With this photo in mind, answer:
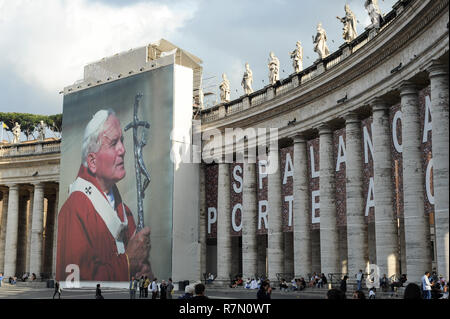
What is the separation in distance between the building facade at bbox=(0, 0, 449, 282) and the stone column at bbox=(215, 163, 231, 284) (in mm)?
99

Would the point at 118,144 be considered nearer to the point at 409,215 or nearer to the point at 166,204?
the point at 166,204

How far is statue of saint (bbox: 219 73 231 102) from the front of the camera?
2344 inches

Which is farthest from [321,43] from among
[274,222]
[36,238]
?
[36,238]

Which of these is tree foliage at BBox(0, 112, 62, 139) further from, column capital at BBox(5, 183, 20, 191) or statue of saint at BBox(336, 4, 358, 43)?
statue of saint at BBox(336, 4, 358, 43)

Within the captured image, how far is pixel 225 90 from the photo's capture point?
59938 millimetres

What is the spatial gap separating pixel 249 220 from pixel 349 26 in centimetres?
2001

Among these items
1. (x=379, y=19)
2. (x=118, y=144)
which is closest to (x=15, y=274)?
(x=118, y=144)

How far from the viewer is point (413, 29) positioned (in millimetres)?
31359

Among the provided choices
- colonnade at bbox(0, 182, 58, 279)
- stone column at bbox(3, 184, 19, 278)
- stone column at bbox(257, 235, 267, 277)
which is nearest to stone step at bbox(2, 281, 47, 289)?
colonnade at bbox(0, 182, 58, 279)

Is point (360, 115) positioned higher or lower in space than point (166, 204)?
higher

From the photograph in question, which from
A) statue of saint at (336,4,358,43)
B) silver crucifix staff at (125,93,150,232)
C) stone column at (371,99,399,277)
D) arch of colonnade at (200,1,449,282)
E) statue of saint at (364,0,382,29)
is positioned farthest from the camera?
silver crucifix staff at (125,93,150,232)

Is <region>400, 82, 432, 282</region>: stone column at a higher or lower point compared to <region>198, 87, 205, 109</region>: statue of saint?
lower

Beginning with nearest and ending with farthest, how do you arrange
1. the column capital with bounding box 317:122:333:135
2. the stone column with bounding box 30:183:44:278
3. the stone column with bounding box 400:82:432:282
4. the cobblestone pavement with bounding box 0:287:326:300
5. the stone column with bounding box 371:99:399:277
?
the stone column with bounding box 400:82:432:282, the stone column with bounding box 371:99:399:277, the cobblestone pavement with bounding box 0:287:326:300, the column capital with bounding box 317:122:333:135, the stone column with bounding box 30:183:44:278

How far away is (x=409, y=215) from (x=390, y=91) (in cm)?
784
